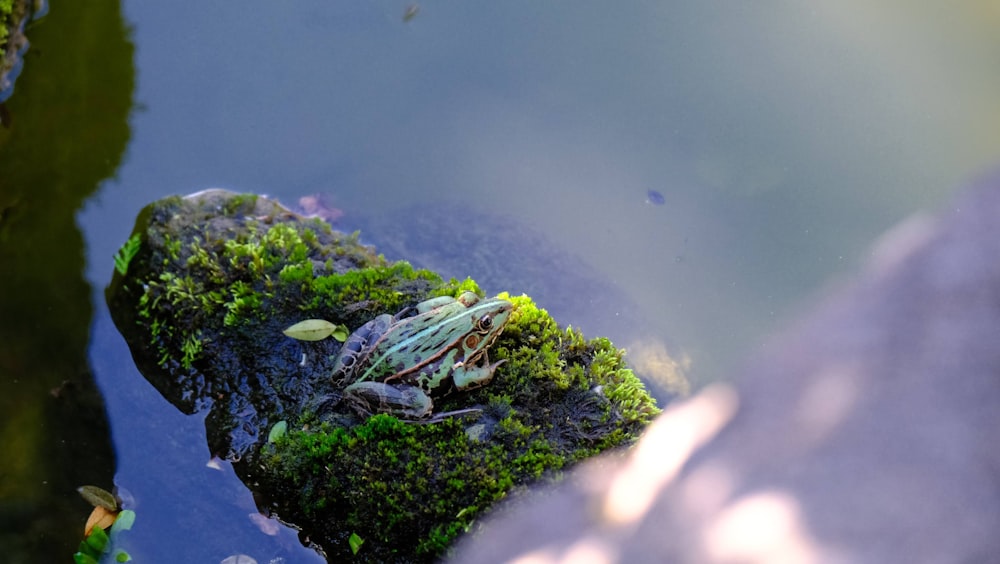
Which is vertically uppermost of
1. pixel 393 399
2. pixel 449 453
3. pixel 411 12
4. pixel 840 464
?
pixel 411 12

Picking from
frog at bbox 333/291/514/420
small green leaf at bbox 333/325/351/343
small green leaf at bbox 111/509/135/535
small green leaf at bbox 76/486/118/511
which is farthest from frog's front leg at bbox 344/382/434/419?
small green leaf at bbox 76/486/118/511

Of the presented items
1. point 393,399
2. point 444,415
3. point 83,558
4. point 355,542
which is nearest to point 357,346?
point 393,399

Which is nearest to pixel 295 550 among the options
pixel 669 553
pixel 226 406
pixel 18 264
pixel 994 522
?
pixel 226 406

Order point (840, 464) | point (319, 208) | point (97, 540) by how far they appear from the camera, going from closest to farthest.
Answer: point (840, 464) → point (97, 540) → point (319, 208)

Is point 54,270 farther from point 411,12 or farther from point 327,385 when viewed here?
point 411,12

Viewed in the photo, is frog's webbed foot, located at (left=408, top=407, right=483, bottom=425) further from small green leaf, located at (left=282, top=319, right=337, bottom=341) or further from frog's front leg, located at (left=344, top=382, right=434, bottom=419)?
small green leaf, located at (left=282, top=319, right=337, bottom=341)
